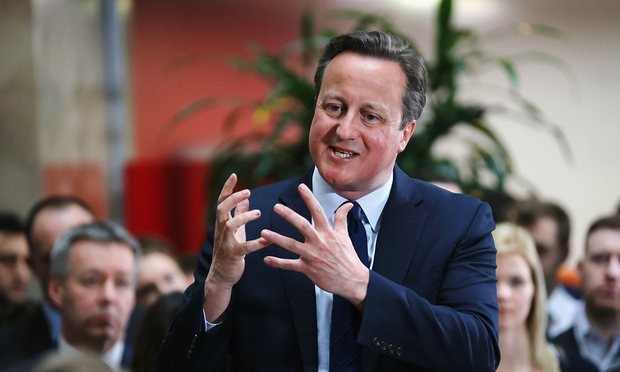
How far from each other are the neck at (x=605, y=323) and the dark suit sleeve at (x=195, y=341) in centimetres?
249

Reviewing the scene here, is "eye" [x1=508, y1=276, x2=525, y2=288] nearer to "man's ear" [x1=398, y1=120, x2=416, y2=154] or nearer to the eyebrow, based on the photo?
"man's ear" [x1=398, y1=120, x2=416, y2=154]

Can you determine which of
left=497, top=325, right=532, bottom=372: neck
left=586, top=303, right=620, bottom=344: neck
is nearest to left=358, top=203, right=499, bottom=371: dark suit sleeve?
left=497, top=325, right=532, bottom=372: neck

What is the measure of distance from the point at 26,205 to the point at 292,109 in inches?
63.7

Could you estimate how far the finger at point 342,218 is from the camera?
6.20 feet

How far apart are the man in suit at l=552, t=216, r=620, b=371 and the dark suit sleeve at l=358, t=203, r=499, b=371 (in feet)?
7.19

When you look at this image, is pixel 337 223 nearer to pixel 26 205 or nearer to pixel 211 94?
pixel 26 205

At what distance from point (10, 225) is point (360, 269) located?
3050mm

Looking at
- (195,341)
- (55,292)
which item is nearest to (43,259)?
(55,292)

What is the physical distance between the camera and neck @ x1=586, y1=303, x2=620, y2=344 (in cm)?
421

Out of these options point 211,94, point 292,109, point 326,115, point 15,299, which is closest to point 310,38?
point 292,109

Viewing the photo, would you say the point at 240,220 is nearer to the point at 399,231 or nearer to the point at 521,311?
the point at 399,231

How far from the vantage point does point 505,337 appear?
10.6ft

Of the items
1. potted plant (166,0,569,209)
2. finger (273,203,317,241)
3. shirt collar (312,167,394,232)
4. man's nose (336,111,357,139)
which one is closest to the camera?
finger (273,203,317,241)

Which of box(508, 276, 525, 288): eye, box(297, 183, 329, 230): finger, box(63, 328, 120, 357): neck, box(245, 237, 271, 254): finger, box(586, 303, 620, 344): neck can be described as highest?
box(297, 183, 329, 230): finger
